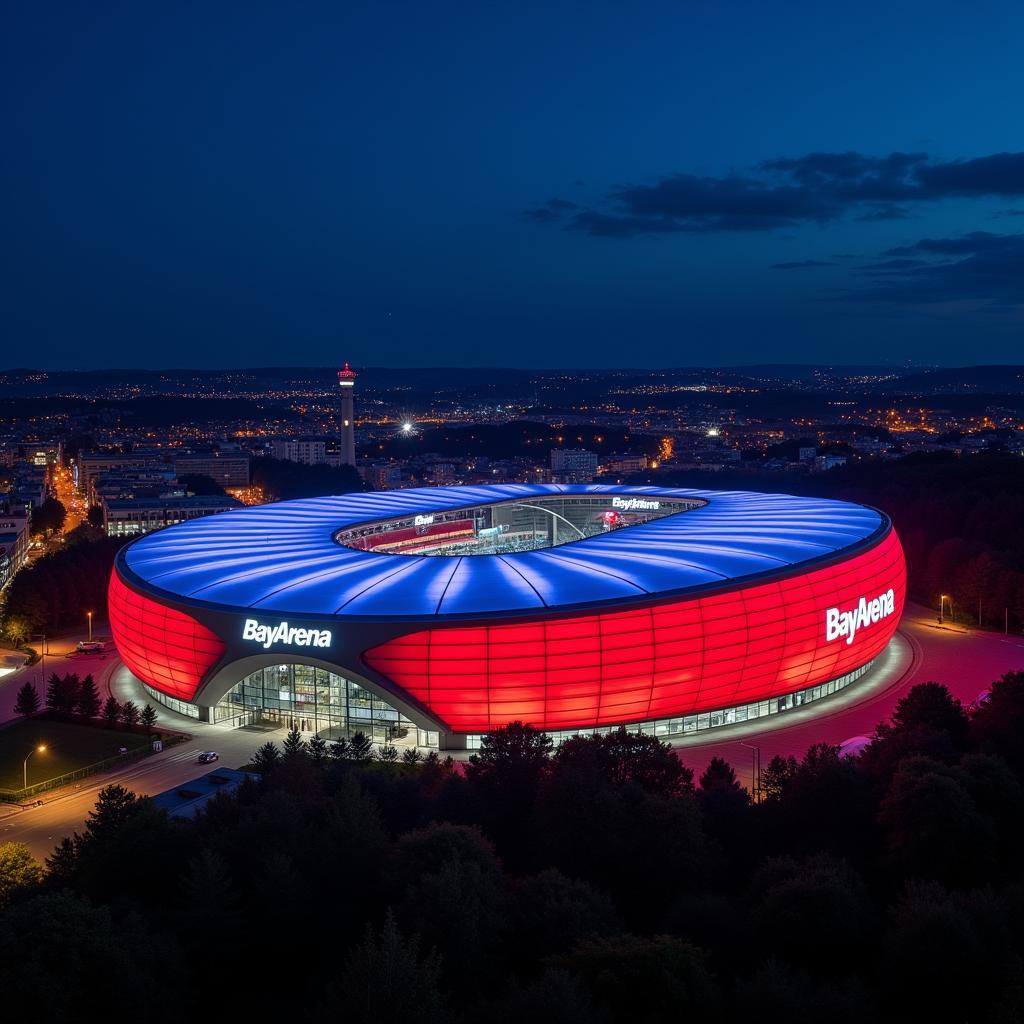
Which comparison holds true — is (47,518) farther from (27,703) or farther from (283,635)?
(283,635)

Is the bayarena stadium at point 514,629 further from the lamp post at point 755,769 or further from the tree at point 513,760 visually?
the tree at point 513,760

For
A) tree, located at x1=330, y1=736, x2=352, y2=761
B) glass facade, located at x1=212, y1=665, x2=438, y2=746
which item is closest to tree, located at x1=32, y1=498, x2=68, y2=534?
glass facade, located at x1=212, y1=665, x2=438, y2=746

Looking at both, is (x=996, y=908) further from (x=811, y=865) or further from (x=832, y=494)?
(x=832, y=494)

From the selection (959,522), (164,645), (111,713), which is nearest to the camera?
(164,645)

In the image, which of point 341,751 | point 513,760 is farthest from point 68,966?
point 341,751

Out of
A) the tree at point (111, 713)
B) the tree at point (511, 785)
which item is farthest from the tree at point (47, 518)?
the tree at point (511, 785)

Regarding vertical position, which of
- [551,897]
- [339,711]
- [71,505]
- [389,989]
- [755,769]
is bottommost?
[71,505]

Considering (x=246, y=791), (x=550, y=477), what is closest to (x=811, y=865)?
(x=246, y=791)
